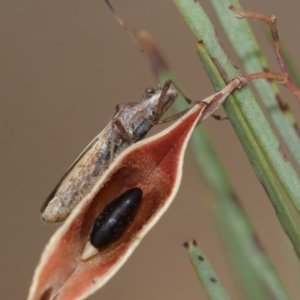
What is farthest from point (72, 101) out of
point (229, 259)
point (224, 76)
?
point (224, 76)

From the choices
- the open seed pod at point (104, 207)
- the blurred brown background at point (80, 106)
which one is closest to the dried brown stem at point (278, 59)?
the open seed pod at point (104, 207)

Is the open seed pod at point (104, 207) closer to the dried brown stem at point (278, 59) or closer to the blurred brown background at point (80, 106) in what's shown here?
the dried brown stem at point (278, 59)

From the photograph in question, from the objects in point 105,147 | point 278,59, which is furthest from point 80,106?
point 278,59

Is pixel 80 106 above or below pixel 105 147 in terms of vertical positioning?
above

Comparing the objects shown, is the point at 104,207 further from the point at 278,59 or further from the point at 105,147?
the point at 105,147

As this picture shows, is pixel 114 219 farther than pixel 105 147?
No

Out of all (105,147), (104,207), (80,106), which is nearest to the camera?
(104,207)

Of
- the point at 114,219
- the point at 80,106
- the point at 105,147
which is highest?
the point at 80,106

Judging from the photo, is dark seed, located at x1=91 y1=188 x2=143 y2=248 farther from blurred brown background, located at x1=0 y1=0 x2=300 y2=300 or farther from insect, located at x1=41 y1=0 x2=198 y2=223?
blurred brown background, located at x1=0 y1=0 x2=300 y2=300
